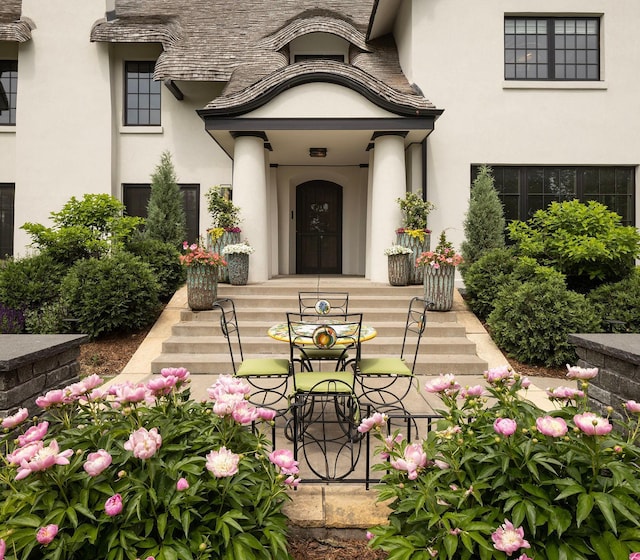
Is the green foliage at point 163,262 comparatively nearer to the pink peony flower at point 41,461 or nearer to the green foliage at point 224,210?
the green foliage at point 224,210

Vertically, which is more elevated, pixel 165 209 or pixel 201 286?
pixel 165 209

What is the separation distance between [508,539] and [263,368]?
2.78m

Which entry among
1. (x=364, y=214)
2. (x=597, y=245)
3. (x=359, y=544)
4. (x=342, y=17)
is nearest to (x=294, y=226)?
(x=364, y=214)

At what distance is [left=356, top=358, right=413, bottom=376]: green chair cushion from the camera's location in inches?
159

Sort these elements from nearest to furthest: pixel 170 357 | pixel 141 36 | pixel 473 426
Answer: pixel 473 426, pixel 170 357, pixel 141 36

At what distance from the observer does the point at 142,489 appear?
189cm

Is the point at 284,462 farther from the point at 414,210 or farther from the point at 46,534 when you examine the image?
the point at 414,210

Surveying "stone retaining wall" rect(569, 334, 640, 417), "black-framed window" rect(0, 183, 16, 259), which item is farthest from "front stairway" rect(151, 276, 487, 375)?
"black-framed window" rect(0, 183, 16, 259)

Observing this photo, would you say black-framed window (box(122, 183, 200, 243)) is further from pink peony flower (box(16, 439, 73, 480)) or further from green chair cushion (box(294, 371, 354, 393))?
pink peony flower (box(16, 439, 73, 480))

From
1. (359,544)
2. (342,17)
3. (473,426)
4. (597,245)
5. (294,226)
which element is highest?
(342,17)

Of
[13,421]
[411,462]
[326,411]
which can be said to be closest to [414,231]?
[326,411]

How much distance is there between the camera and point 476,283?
8062 millimetres

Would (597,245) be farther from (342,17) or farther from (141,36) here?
(141,36)

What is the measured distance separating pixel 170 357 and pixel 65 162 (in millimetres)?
8539
